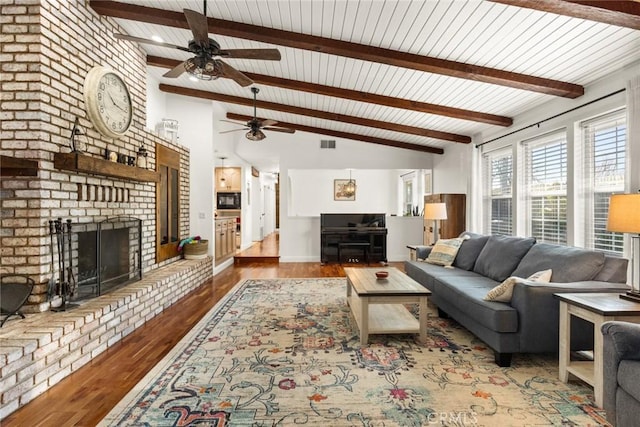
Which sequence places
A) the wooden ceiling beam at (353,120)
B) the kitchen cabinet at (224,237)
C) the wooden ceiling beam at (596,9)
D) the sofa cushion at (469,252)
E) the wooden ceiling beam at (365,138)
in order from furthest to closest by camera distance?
the wooden ceiling beam at (365,138) < the kitchen cabinet at (224,237) < the wooden ceiling beam at (353,120) < the sofa cushion at (469,252) < the wooden ceiling beam at (596,9)

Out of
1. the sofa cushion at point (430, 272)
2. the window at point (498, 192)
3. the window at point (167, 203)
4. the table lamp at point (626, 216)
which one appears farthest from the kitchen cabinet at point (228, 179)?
the table lamp at point (626, 216)

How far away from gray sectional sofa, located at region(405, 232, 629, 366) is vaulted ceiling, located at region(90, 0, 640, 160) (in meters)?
1.73

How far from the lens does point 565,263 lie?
2.79 metres

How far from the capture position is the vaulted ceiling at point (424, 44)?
8.48ft

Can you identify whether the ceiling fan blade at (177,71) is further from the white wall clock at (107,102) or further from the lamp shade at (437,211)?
the lamp shade at (437,211)

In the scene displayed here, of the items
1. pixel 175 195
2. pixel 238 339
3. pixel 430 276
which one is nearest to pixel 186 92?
pixel 175 195

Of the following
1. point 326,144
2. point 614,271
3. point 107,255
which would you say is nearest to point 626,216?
point 614,271

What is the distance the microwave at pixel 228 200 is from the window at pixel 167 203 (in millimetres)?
3746

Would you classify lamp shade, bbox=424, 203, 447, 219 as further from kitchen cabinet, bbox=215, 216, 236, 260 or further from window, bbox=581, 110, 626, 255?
kitchen cabinet, bbox=215, 216, 236, 260

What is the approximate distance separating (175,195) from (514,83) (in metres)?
4.81

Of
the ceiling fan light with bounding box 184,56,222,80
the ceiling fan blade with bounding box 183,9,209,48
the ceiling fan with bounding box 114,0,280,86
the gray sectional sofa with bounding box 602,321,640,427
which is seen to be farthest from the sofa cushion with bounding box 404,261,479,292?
the ceiling fan blade with bounding box 183,9,209,48

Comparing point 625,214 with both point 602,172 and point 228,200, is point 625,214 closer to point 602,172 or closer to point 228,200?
point 602,172

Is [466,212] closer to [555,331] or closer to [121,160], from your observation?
[555,331]

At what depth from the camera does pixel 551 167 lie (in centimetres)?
417
